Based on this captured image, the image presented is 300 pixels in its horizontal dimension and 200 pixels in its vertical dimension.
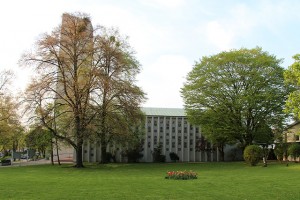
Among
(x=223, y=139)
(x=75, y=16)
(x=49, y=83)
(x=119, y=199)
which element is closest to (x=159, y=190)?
(x=119, y=199)

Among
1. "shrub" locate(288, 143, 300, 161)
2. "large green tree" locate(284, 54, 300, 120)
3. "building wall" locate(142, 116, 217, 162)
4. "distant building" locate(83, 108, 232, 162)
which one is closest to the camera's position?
"large green tree" locate(284, 54, 300, 120)

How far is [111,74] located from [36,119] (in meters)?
8.52

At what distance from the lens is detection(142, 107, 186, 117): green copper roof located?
2255 inches

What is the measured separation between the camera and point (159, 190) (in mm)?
14539

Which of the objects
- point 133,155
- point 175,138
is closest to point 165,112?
point 175,138

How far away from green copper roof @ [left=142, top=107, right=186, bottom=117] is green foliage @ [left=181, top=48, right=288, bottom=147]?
11082 millimetres

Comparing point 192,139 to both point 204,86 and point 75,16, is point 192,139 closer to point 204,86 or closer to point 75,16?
point 204,86

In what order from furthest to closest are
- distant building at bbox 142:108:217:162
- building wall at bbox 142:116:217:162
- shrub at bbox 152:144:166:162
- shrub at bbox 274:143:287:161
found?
building wall at bbox 142:116:217:162
distant building at bbox 142:108:217:162
shrub at bbox 152:144:166:162
shrub at bbox 274:143:287:161

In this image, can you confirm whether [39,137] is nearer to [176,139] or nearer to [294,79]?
[176,139]

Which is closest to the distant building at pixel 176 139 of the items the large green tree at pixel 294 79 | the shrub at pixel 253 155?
the shrub at pixel 253 155

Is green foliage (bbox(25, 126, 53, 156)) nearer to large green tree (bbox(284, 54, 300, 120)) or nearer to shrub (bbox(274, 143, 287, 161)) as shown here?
large green tree (bbox(284, 54, 300, 120))

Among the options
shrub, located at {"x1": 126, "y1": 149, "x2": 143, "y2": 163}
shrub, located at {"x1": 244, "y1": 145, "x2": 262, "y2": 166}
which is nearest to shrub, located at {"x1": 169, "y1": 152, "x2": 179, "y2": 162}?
shrub, located at {"x1": 126, "y1": 149, "x2": 143, "y2": 163}

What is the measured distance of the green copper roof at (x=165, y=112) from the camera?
57.3 meters

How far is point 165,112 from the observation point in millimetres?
59188
